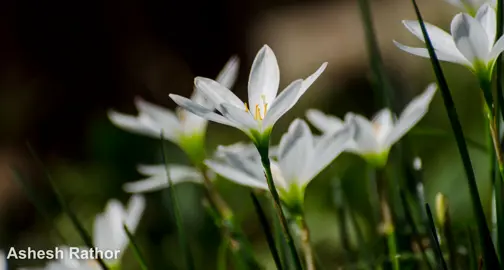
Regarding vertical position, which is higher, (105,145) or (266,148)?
(105,145)

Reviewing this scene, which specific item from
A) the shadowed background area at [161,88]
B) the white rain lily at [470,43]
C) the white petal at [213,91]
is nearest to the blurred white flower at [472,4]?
the white rain lily at [470,43]

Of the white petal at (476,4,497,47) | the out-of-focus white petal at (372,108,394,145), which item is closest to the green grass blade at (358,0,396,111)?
the out-of-focus white petal at (372,108,394,145)

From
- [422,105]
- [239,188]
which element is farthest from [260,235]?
[422,105]

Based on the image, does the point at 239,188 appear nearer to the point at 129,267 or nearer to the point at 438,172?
the point at 129,267

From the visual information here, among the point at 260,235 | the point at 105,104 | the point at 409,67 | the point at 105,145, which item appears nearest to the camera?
the point at 260,235

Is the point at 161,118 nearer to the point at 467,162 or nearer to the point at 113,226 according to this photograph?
the point at 113,226

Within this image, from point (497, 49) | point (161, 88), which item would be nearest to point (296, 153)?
point (497, 49)

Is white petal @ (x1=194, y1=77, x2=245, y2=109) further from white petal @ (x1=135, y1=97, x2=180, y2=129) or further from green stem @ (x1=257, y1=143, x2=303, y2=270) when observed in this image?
white petal @ (x1=135, y1=97, x2=180, y2=129)
